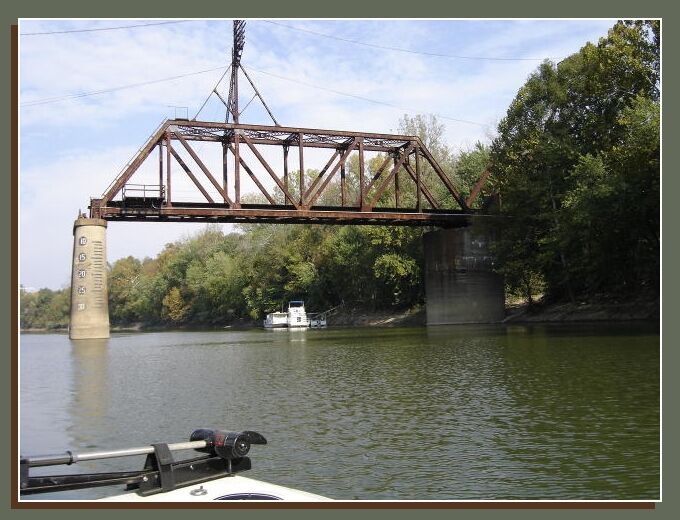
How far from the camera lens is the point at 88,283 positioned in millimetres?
47969

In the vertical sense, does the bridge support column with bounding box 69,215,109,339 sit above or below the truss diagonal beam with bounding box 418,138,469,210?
below

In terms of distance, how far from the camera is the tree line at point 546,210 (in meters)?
40.7

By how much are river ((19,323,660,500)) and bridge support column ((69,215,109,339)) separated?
60.3 feet

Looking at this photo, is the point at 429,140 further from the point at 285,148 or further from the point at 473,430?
the point at 473,430

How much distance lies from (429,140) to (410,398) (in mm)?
60642

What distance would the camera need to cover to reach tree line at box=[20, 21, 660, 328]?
4072cm

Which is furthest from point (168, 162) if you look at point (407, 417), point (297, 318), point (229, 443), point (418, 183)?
point (229, 443)

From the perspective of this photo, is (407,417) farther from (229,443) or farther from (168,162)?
(168,162)

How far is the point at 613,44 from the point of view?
45531mm

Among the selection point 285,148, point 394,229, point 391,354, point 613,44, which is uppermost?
point 613,44

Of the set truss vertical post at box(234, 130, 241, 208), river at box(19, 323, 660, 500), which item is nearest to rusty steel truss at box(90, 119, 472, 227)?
truss vertical post at box(234, 130, 241, 208)

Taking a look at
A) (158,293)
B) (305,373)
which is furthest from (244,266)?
(305,373)

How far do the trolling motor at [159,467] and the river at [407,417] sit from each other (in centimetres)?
140

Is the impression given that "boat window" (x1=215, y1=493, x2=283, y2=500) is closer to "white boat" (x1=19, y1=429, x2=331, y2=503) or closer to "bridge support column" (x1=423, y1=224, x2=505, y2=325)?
"white boat" (x1=19, y1=429, x2=331, y2=503)
